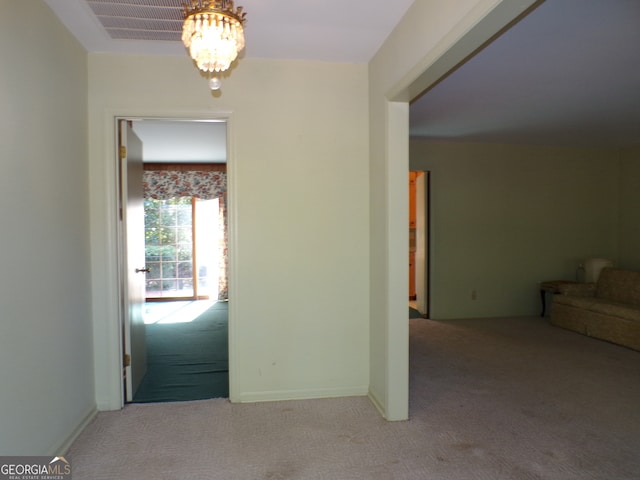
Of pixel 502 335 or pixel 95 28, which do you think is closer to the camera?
pixel 95 28

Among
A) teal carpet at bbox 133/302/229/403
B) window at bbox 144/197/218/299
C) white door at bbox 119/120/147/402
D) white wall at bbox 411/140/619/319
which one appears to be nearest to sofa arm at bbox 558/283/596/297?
white wall at bbox 411/140/619/319

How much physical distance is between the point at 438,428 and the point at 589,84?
9.75 ft

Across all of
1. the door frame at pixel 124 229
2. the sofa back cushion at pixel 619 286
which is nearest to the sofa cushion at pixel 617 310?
the sofa back cushion at pixel 619 286

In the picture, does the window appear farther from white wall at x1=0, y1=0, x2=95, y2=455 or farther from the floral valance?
white wall at x1=0, y1=0, x2=95, y2=455

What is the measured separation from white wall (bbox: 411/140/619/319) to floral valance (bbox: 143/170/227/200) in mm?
3558

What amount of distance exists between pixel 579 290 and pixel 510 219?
49.8 inches

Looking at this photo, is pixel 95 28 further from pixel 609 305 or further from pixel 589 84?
pixel 609 305

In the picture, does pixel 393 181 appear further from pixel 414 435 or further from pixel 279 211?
pixel 414 435

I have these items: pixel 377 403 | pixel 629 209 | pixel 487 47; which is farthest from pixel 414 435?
pixel 629 209

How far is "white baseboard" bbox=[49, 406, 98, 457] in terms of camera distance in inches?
86.1

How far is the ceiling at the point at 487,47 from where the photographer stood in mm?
2201

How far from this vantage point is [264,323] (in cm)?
291

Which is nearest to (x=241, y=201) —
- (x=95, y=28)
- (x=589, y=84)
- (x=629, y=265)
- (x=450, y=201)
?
(x=95, y=28)

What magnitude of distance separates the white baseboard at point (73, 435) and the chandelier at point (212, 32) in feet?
7.07
